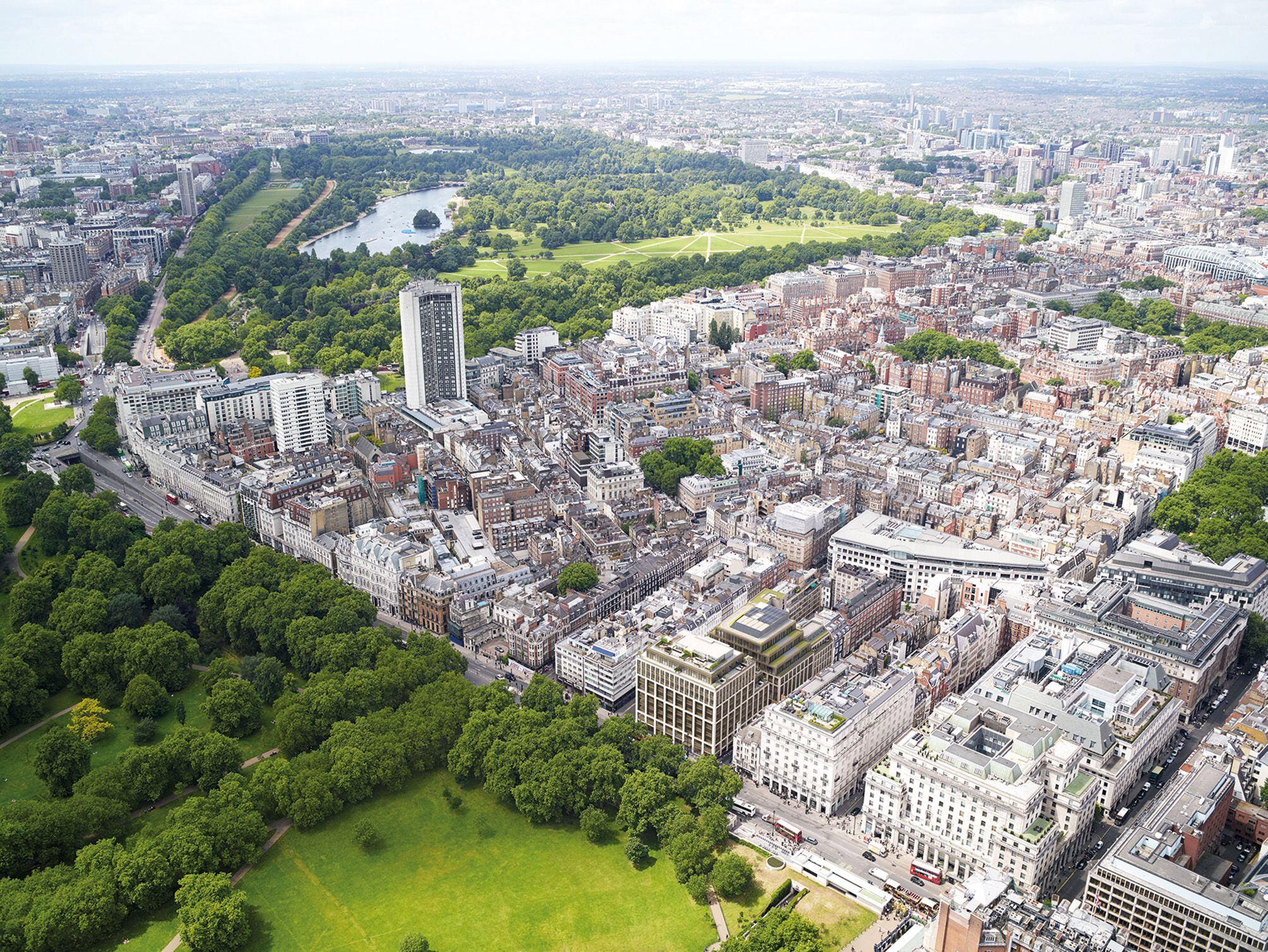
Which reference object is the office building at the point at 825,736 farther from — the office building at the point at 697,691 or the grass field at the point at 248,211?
the grass field at the point at 248,211

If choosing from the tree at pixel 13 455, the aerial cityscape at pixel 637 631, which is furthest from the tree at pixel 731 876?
the tree at pixel 13 455

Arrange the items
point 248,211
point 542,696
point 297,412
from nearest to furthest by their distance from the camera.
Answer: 1. point 542,696
2. point 297,412
3. point 248,211

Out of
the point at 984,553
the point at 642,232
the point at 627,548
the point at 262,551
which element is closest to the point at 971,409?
the point at 984,553

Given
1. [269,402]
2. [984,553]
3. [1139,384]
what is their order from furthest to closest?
1. [1139,384]
2. [269,402]
3. [984,553]

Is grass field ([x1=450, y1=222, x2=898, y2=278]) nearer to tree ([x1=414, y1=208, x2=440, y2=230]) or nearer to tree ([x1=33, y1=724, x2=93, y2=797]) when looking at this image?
tree ([x1=414, y1=208, x2=440, y2=230])

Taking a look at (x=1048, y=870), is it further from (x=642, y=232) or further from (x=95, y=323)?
(x=642, y=232)

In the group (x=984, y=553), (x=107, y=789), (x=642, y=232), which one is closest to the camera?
(x=107, y=789)

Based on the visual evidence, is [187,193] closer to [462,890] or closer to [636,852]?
[462,890]

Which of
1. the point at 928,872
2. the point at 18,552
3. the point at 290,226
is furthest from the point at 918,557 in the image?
the point at 290,226

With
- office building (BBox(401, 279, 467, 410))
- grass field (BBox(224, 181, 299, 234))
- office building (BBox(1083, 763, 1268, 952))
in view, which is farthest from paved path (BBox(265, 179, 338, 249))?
office building (BBox(1083, 763, 1268, 952))
